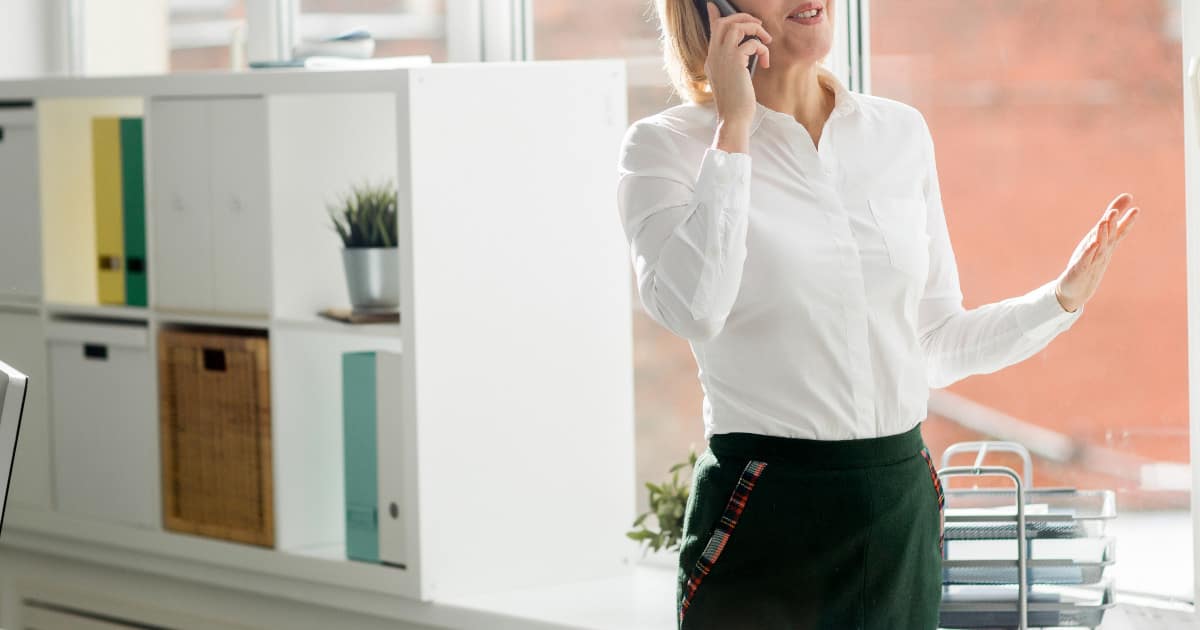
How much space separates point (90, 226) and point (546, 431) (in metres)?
1.17

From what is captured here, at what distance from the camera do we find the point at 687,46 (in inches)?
71.9

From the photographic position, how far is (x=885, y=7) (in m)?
2.59

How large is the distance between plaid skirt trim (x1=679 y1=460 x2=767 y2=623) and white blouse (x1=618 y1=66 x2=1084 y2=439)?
0.15ft

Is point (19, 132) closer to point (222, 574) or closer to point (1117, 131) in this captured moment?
point (222, 574)

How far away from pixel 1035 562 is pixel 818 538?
42 centimetres

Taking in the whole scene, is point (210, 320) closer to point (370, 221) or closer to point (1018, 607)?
point (370, 221)

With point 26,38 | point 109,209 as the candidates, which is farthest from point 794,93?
point 26,38

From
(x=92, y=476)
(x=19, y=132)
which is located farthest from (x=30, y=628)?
(x=19, y=132)

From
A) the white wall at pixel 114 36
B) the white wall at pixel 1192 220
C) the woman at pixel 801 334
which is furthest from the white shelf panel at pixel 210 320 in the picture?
the white wall at pixel 1192 220

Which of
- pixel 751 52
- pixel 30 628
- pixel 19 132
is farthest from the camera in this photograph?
pixel 30 628

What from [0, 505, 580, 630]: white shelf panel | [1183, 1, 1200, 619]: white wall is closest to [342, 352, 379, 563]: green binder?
[0, 505, 580, 630]: white shelf panel

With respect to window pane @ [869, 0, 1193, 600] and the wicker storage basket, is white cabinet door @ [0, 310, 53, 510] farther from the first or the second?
window pane @ [869, 0, 1193, 600]

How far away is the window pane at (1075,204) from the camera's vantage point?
2.36 meters

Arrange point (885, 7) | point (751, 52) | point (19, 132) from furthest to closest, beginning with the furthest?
point (19, 132)
point (885, 7)
point (751, 52)
